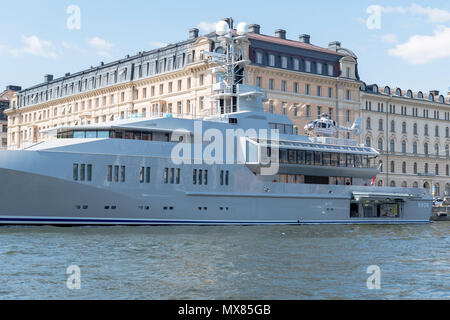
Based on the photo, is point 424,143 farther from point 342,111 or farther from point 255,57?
point 255,57

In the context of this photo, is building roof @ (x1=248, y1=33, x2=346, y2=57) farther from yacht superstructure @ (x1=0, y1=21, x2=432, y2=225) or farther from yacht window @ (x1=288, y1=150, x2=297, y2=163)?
yacht window @ (x1=288, y1=150, x2=297, y2=163)

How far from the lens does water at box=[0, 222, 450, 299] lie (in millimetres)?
15156

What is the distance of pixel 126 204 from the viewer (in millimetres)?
31953

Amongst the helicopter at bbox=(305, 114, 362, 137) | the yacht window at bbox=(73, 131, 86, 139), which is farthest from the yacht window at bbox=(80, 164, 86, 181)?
the helicopter at bbox=(305, 114, 362, 137)

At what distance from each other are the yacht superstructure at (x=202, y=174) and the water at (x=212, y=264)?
172cm

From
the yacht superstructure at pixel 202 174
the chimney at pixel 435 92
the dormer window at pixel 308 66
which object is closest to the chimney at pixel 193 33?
the dormer window at pixel 308 66

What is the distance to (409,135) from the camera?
8694cm

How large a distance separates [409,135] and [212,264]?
73.1 m

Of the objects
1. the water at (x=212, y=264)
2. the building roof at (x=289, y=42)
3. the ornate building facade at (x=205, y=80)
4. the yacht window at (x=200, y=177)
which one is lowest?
the water at (x=212, y=264)

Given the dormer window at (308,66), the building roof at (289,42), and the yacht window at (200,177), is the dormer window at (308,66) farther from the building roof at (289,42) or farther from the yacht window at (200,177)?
the yacht window at (200,177)

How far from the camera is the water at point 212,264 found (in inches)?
597

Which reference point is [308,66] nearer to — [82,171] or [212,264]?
[82,171]

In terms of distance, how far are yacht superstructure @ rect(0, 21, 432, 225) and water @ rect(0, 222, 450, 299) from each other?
1.72 meters
